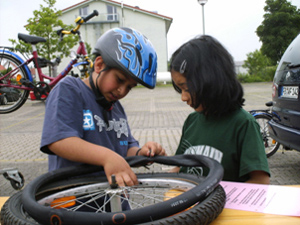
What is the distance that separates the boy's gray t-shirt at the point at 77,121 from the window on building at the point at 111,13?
1604 inches

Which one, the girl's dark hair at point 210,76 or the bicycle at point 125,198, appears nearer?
the bicycle at point 125,198

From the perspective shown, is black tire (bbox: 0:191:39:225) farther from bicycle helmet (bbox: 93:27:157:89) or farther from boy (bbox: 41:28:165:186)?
bicycle helmet (bbox: 93:27:157:89)

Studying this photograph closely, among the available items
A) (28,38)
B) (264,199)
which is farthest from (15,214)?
(28,38)

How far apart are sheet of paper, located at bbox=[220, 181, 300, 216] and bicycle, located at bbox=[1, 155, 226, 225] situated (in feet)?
0.36

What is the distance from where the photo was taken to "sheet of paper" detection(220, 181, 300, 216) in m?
1.12

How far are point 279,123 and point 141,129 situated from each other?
4509 mm

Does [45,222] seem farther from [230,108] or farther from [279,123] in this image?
[279,123]

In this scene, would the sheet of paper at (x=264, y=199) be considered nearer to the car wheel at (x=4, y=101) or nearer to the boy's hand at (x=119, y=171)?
the boy's hand at (x=119, y=171)

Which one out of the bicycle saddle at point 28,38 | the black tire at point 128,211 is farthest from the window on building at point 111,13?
the black tire at point 128,211

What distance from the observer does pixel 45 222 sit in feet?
2.95

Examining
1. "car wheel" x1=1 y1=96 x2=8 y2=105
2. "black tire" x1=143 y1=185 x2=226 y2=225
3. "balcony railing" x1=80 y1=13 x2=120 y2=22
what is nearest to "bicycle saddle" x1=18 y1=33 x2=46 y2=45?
"car wheel" x1=1 y1=96 x2=8 y2=105

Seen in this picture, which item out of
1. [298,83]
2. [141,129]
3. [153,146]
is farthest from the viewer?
[141,129]

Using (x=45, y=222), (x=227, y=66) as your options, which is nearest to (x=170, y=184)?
(x=45, y=222)

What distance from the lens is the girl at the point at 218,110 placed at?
178cm
